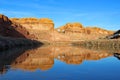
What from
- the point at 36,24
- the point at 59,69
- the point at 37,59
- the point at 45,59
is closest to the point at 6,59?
the point at 37,59

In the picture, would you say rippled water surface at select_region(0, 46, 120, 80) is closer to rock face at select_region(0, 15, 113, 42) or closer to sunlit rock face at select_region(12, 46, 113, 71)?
sunlit rock face at select_region(12, 46, 113, 71)

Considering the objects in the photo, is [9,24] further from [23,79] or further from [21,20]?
[21,20]

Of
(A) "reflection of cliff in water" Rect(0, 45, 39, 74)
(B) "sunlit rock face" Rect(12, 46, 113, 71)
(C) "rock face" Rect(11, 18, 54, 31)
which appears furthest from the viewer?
(C) "rock face" Rect(11, 18, 54, 31)

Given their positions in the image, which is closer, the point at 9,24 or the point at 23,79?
the point at 23,79

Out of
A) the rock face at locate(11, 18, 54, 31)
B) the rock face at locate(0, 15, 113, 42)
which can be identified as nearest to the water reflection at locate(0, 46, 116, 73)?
the rock face at locate(0, 15, 113, 42)

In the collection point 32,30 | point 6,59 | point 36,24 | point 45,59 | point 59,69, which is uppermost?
point 36,24

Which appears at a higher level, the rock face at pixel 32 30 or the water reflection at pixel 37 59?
the rock face at pixel 32 30

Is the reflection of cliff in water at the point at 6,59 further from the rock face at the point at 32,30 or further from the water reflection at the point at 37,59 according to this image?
the rock face at the point at 32,30

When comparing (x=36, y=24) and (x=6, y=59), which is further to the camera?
(x=36, y=24)

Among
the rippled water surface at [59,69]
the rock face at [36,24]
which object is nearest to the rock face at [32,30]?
the rock face at [36,24]

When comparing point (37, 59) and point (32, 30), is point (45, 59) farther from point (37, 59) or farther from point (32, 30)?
point (32, 30)

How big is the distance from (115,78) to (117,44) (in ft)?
161

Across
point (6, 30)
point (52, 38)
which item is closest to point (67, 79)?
point (6, 30)

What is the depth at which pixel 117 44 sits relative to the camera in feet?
201
